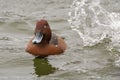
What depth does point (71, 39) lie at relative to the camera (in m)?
10.4

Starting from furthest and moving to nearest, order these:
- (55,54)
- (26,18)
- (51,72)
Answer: (26,18) → (55,54) → (51,72)

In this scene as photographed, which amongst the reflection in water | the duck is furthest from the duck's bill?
the reflection in water

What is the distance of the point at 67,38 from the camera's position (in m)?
10.6

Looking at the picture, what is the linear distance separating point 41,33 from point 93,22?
2827 millimetres

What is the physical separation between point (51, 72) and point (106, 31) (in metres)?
2.69

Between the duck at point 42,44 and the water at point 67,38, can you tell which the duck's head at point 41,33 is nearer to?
the duck at point 42,44

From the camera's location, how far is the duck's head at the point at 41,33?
9.00 metres

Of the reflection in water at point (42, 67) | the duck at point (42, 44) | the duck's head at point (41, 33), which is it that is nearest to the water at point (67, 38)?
the reflection in water at point (42, 67)

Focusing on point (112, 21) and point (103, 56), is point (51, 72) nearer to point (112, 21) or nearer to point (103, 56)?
point (103, 56)

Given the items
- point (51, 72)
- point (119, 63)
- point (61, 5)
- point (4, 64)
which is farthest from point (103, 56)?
point (61, 5)

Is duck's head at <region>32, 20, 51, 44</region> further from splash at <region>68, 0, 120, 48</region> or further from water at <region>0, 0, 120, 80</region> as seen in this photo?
splash at <region>68, 0, 120, 48</region>

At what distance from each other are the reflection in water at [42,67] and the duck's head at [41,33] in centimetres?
37

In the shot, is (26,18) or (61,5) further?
(61,5)

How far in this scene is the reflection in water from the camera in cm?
854
